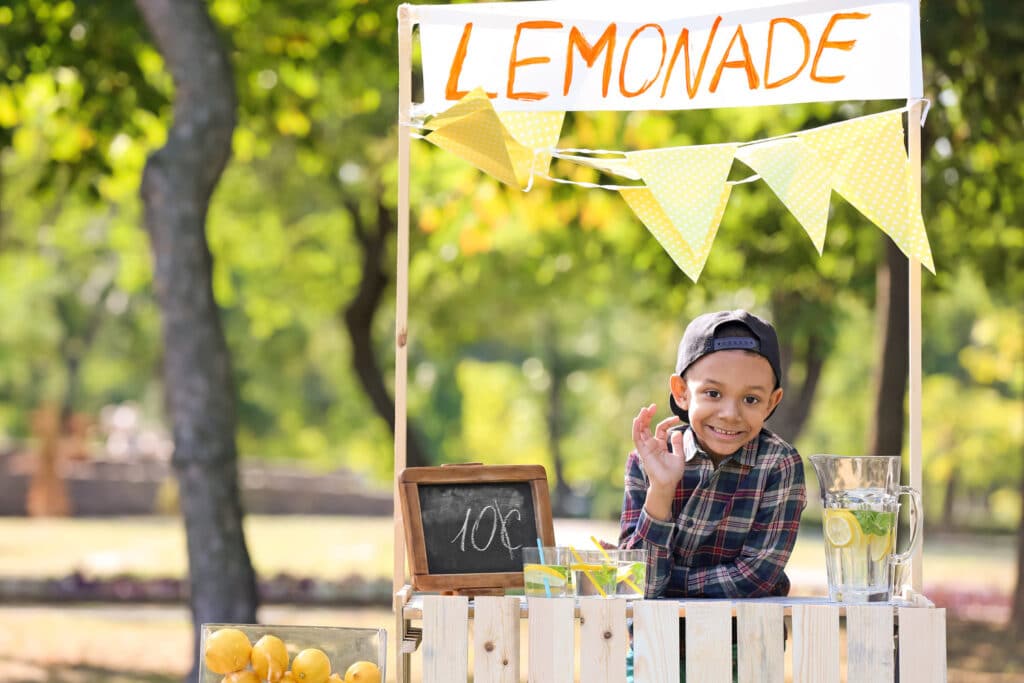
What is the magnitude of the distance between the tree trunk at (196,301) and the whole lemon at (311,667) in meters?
3.67

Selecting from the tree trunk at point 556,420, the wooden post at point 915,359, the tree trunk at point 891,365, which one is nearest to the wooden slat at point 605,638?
the wooden post at point 915,359

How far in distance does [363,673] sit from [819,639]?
93cm

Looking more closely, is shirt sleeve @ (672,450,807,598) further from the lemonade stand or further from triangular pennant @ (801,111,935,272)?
triangular pennant @ (801,111,935,272)

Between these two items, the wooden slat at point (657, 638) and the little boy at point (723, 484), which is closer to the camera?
the wooden slat at point (657, 638)

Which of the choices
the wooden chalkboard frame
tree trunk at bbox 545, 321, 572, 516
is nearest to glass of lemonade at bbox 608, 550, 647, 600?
Answer: the wooden chalkboard frame

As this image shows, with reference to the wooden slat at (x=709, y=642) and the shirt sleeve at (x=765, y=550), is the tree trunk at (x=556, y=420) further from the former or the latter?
the wooden slat at (x=709, y=642)

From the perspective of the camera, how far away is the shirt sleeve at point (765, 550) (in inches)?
115

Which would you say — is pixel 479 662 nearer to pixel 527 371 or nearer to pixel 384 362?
pixel 384 362

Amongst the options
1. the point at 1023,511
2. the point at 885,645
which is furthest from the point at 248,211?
the point at 885,645

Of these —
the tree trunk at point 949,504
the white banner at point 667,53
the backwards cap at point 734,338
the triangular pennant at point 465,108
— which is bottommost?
the tree trunk at point 949,504

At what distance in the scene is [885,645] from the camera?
2.48 m

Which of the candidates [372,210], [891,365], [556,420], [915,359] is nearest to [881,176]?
[915,359]

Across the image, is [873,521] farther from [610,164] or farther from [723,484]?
[610,164]

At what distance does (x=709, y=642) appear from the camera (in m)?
2.49
